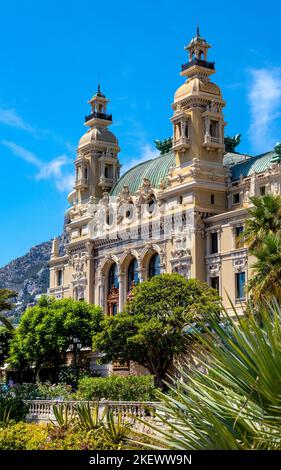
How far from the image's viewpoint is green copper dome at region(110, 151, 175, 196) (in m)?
72.0

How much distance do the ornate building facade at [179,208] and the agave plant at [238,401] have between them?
43492 millimetres

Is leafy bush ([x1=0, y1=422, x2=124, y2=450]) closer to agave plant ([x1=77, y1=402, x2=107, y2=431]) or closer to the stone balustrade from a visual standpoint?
agave plant ([x1=77, y1=402, x2=107, y2=431])

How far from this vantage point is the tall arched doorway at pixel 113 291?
237ft

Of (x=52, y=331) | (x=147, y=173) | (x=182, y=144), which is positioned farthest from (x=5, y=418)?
(x=147, y=173)

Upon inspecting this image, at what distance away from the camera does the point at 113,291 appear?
73.1 meters

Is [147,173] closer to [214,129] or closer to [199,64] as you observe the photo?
[214,129]

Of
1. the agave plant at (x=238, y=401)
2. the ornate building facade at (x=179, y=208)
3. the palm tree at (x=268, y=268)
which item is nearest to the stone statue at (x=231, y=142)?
the ornate building facade at (x=179, y=208)

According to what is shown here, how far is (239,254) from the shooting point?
193 feet

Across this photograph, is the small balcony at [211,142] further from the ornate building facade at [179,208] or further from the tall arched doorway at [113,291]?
the tall arched doorway at [113,291]

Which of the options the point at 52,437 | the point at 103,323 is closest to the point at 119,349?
the point at 103,323
